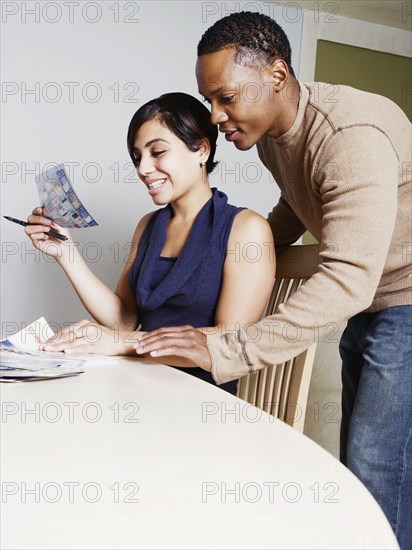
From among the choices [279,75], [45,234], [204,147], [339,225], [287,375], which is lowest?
[287,375]

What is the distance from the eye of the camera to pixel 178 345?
1.20 metres

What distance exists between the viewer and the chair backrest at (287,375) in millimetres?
1424

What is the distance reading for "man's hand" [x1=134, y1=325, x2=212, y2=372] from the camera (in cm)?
119

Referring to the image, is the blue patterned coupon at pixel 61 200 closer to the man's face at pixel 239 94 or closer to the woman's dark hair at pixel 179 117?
the woman's dark hair at pixel 179 117

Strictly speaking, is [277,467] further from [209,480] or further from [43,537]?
[43,537]

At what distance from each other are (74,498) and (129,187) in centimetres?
271

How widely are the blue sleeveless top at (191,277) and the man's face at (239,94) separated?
0.31 m

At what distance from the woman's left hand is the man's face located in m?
0.48

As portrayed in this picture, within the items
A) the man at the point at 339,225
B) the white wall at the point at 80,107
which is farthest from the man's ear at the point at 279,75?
the white wall at the point at 80,107

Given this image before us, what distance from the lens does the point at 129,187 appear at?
3.23 m

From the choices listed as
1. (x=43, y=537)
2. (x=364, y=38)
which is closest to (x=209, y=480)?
(x=43, y=537)

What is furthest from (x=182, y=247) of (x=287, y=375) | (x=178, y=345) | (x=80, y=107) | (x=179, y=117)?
(x=80, y=107)

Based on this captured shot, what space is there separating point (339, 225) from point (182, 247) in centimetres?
57

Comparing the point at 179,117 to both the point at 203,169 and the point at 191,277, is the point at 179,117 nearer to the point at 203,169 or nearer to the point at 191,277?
the point at 203,169
